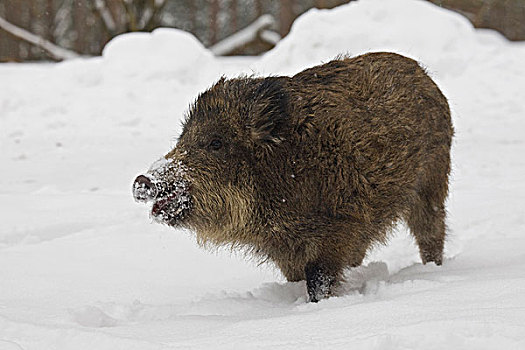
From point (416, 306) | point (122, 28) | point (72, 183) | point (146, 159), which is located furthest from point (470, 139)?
point (122, 28)

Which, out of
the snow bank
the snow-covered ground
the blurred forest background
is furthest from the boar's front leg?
the blurred forest background

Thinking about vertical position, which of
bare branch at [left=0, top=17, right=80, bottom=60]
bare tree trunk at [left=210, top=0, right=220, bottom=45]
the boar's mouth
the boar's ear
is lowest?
bare tree trunk at [left=210, top=0, right=220, bottom=45]

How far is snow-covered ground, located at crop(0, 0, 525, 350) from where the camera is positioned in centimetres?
281

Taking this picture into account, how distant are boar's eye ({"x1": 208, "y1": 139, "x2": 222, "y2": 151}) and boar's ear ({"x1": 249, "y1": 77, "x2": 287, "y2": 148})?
19cm

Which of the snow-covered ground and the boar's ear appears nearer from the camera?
the snow-covered ground

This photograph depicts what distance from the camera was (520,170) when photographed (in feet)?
26.2

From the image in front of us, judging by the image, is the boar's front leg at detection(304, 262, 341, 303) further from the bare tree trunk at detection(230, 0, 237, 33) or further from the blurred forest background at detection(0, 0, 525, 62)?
the bare tree trunk at detection(230, 0, 237, 33)

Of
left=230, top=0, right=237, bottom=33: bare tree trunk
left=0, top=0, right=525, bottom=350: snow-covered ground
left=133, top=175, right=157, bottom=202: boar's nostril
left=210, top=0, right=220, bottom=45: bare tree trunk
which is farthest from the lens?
left=230, top=0, right=237, bottom=33: bare tree trunk

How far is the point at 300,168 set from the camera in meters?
3.70

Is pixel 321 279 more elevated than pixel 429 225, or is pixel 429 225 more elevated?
pixel 321 279

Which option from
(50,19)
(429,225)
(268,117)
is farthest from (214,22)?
(268,117)

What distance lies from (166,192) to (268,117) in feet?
2.20

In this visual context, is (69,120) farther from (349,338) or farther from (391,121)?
(349,338)

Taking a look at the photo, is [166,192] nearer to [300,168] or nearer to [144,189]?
[144,189]
